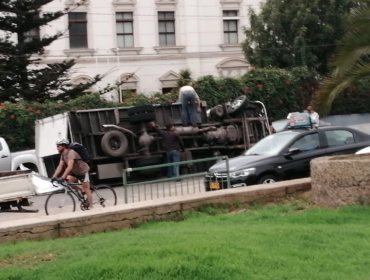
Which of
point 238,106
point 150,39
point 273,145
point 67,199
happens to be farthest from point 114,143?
Result: point 150,39

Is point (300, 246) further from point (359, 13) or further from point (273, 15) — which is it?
point (273, 15)

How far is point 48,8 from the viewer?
35875 millimetres

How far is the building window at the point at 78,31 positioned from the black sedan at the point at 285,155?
2252cm

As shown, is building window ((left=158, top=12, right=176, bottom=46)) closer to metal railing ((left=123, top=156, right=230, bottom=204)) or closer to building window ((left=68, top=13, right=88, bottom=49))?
building window ((left=68, top=13, right=88, bottom=49))

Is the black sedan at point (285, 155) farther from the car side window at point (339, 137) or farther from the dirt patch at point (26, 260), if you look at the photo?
the dirt patch at point (26, 260)

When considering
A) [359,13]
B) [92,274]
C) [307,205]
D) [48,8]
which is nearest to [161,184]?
[307,205]

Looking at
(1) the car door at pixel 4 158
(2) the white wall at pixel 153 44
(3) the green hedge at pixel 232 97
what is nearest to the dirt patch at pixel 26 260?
(1) the car door at pixel 4 158

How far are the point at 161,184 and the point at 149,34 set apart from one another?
83.0 ft

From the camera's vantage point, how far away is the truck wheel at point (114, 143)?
2089 cm

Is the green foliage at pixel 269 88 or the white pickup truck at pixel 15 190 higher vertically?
the green foliage at pixel 269 88

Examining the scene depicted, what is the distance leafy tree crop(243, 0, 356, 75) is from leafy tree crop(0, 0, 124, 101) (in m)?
9.04

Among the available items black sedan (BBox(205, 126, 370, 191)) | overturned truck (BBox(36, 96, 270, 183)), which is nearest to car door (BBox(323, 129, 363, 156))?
black sedan (BBox(205, 126, 370, 191))

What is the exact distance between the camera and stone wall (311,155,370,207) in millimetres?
10469

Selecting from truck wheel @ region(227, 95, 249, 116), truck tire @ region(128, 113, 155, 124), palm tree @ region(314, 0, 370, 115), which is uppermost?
palm tree @ region(314, 0, 370, 115)
